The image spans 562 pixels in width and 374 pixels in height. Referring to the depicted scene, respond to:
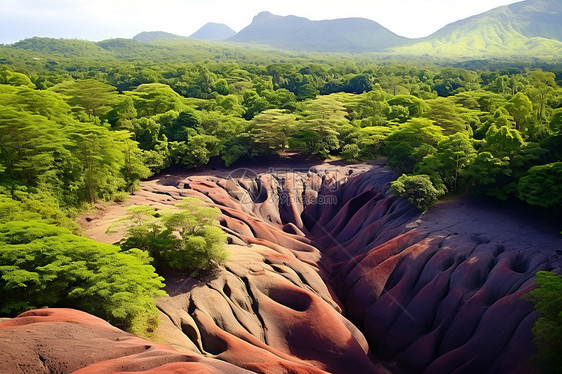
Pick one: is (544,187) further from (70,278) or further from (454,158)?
(70,278)

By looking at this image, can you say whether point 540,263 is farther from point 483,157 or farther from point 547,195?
point 483,157

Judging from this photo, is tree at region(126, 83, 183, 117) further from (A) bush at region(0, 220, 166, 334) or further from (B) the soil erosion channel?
(A) bush at region(0, 220, 166, 334)

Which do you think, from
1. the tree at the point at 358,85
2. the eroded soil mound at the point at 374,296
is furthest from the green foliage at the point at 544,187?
the tree at the point at 358,85

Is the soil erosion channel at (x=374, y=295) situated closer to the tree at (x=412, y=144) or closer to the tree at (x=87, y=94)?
the tree at (x=412, y=144)

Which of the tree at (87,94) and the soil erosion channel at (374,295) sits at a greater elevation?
the tree at (87,94)

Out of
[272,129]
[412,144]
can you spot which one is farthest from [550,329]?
[272,129]

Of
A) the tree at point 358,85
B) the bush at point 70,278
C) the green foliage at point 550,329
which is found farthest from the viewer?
the tree at point 358,85
